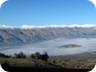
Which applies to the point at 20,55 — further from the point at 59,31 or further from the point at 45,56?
the point at 59,31

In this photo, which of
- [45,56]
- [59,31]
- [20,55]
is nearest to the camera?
[45,56]

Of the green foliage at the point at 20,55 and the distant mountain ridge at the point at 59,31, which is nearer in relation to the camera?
the green foliage at the point at 20,55

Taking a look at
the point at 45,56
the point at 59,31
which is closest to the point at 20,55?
the point at 45,56

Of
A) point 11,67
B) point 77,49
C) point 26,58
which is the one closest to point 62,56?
point 77,49

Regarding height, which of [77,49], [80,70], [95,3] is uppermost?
[95,3]

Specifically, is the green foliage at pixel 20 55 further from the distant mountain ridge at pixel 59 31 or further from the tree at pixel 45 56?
the distant mountain ridge at pixel 59 31

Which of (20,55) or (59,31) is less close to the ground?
(59,31)

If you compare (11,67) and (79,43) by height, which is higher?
(79,43)

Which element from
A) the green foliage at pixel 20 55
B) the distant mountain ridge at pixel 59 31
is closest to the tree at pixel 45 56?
the green foliage at pixel 20 55

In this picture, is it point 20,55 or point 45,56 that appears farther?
point 20,55

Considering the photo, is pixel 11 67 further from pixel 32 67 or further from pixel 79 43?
pixel 79 43

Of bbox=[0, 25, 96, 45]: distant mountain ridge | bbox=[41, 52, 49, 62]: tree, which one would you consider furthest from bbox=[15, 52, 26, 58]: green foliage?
bbox=[0, 25, 96, 45]: distant mountain ridge

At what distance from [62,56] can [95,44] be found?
221 cm

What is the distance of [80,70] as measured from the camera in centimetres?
1591
